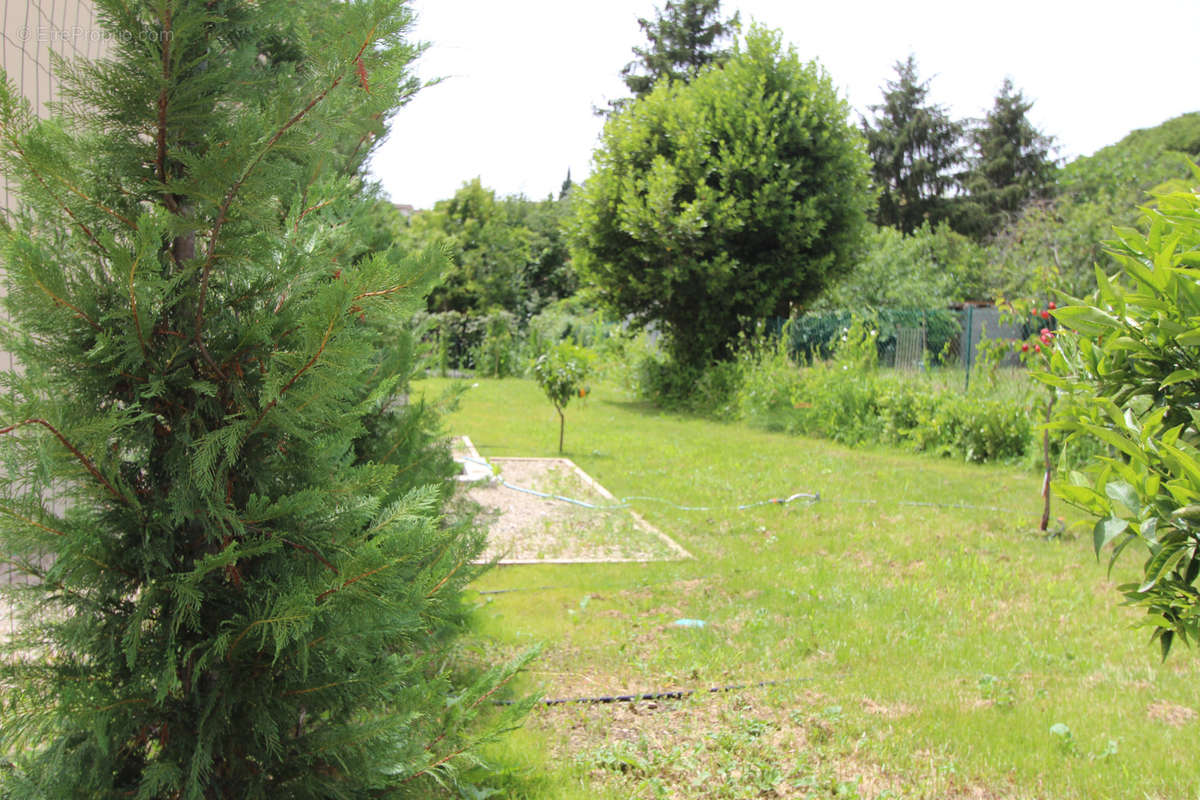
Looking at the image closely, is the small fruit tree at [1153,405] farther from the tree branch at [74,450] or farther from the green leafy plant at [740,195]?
the green leafy plant at [740,195]

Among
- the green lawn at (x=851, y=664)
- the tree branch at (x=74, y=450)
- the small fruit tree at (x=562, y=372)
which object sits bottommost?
the green lawn at (x=851, y=664)

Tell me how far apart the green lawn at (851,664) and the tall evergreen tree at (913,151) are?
127 feet

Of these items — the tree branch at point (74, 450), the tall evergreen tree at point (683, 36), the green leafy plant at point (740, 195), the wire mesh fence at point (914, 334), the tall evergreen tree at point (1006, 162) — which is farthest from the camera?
the tall evergreen tree at point (1006, 162)

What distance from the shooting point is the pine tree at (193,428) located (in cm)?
173

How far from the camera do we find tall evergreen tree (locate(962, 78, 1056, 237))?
4138cm

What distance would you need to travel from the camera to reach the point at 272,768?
2012 millimetres

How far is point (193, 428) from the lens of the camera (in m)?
1.90

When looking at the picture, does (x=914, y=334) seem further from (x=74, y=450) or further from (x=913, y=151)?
(x=913, y=151)

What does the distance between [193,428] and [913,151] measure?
1836 inches

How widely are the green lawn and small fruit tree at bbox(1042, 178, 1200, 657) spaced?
187cm

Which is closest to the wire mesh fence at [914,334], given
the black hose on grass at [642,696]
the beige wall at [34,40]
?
the black hose on grass at [642,696]

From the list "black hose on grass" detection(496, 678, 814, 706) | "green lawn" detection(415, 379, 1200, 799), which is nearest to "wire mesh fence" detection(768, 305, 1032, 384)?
"green lawn" detection(415, 379, 1200, 799)

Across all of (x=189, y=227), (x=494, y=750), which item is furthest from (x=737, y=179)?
(x=189, y=227)

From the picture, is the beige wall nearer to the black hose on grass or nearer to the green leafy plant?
the black hose on grass
